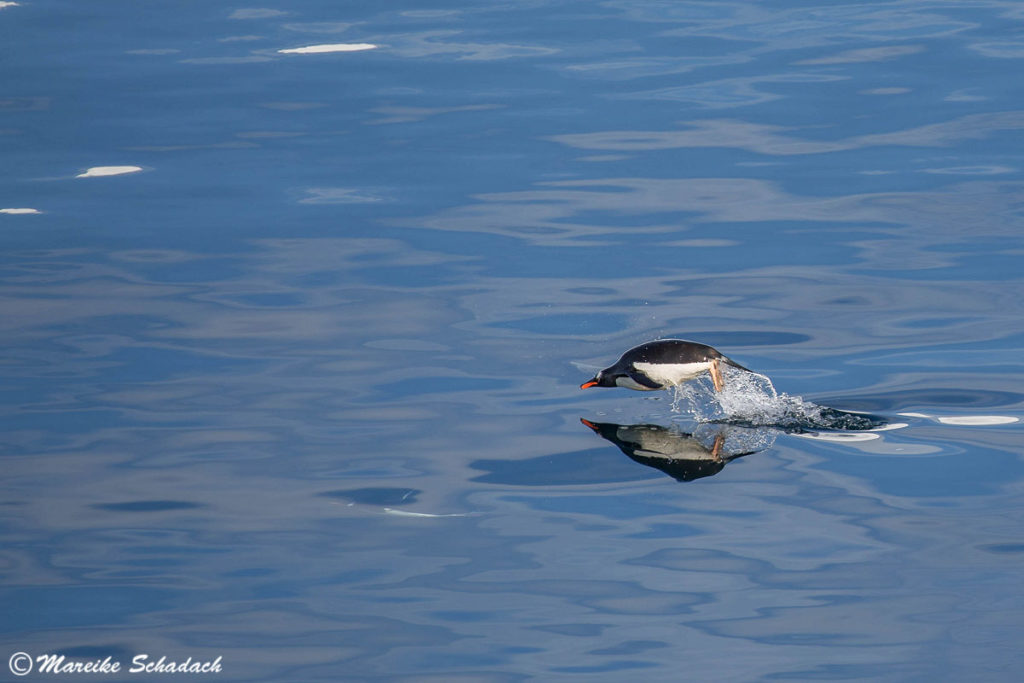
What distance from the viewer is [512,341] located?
11.9 metres

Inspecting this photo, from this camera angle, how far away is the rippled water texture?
8.09 meters

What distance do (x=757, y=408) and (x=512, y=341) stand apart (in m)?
2.29

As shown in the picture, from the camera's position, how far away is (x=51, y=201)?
15102 millimetres

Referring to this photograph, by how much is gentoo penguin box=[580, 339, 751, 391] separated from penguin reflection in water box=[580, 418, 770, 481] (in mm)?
312

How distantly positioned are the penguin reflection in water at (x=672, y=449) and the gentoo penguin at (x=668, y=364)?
1.02ft

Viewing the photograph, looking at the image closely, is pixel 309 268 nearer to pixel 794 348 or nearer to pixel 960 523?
pixel 794 348

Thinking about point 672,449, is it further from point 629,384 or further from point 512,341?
point 512,341

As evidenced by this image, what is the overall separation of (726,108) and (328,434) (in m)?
8.56

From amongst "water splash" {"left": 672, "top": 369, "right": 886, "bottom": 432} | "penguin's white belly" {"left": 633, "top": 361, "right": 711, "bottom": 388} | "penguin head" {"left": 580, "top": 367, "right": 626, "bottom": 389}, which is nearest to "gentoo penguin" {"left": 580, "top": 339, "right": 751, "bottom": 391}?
"penguin's white belly" {"left": 633, "top": 361, "right": 711, "bottom": 388}

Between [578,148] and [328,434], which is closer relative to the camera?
[328,434]

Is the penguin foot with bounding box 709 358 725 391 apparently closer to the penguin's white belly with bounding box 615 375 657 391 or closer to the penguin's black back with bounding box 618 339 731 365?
the penguin's black back with bounding box 618 339 731 365

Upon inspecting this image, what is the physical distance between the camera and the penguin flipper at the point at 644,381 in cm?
1012

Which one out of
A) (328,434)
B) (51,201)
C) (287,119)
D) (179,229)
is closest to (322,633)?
(328,434)

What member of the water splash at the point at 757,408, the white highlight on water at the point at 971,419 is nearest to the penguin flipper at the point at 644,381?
the water splash at the point at 757,408
